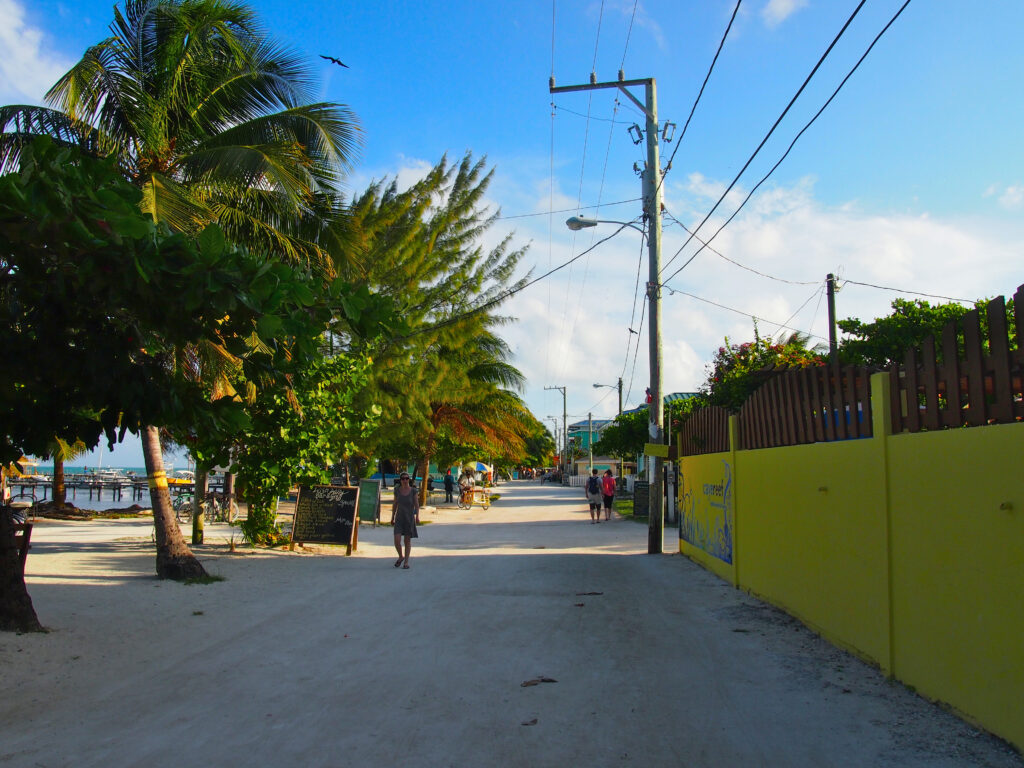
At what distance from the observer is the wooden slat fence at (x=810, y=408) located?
7.22 m

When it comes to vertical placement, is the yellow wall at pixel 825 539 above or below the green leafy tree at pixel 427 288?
below

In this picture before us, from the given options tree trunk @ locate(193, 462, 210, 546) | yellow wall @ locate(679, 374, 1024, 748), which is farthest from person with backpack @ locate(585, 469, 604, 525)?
yellow wall @ locate(679, 374, 1024, 748)

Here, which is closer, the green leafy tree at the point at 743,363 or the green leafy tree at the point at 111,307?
the green leafy tree at the point at 111,307

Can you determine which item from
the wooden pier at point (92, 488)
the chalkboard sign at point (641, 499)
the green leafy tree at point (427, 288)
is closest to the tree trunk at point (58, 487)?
the wooden pier at point (92, 488)

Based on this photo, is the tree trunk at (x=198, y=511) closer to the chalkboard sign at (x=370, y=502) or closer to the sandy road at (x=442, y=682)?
the sandy road at (x=442, y=682)

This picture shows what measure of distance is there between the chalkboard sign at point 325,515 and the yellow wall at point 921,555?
9.25 m

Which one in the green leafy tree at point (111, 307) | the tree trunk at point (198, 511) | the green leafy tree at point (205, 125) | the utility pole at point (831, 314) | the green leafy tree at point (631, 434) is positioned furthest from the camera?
the green leafy tree at point (631, 434)

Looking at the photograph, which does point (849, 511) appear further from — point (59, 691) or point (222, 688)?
point (59, 691)

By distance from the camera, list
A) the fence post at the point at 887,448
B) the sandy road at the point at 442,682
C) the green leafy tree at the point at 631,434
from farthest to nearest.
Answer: the green leafy tree at the point at 631,434, the fence post at the point at 887,448, the sandy road at the point at 442,682

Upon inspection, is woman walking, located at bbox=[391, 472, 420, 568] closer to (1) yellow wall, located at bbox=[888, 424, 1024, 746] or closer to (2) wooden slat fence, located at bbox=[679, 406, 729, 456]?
(2) wooden slat fence, located at bbox=[679, 406, 729, 456]

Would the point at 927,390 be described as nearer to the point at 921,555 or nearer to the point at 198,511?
the point at 921,555

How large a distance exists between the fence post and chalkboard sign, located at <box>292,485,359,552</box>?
11288 millimetres

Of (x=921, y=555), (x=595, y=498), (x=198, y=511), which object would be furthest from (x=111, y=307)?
(x=595, y=498)

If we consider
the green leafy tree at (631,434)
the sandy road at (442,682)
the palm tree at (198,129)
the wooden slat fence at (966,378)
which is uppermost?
the palm tree at (198,129)
